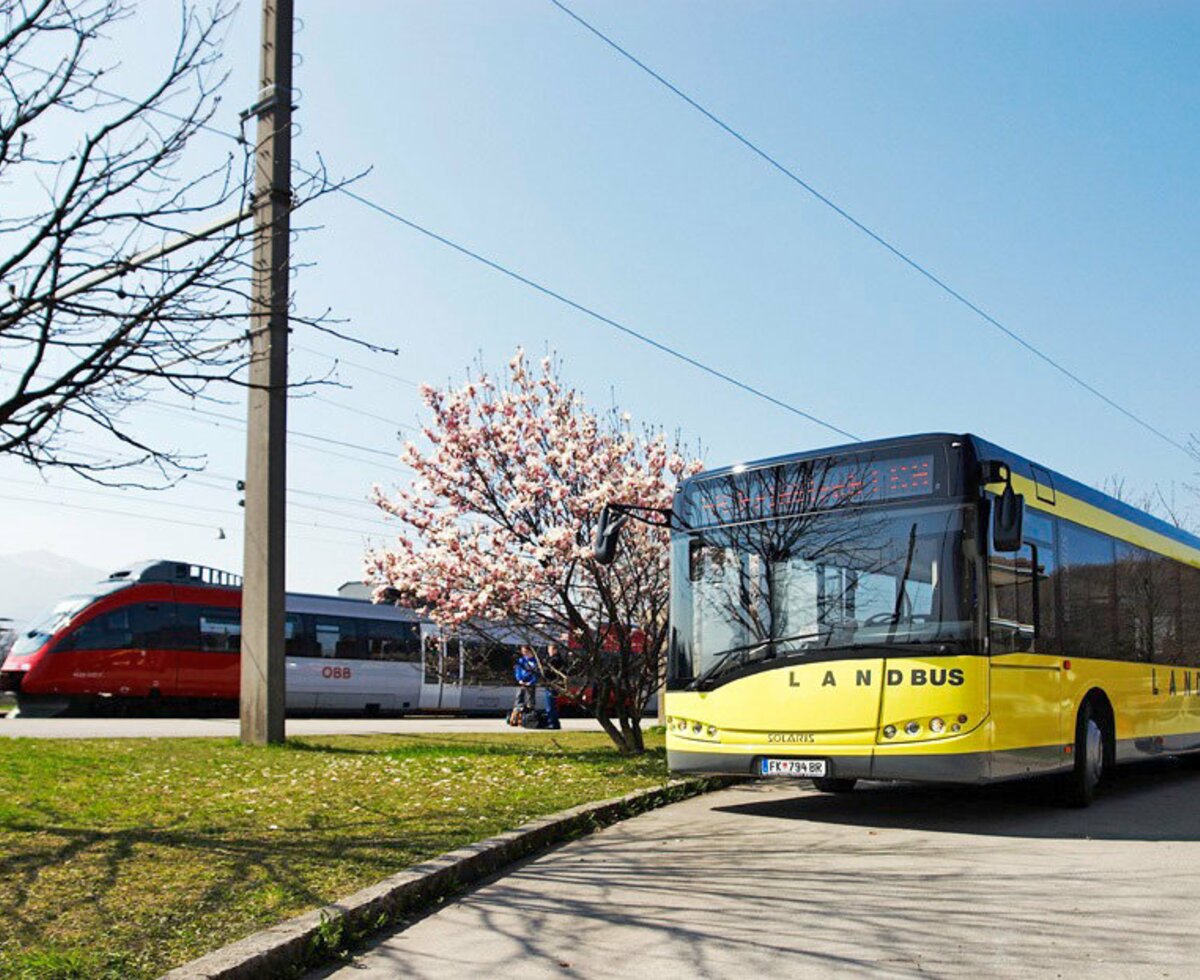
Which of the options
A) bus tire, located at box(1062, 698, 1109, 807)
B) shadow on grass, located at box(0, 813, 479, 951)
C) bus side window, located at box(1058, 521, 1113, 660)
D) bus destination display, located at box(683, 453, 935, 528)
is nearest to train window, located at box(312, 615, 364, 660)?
bus destination display, located at box(683, 453, 935, 528)

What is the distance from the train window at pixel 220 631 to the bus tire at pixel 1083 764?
22619 millimetres

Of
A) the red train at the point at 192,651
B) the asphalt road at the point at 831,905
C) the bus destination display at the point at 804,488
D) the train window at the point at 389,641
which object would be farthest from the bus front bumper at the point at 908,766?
the train window at the point at 389,641

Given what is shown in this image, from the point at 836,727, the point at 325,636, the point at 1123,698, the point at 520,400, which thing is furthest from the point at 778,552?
the point at 325,636

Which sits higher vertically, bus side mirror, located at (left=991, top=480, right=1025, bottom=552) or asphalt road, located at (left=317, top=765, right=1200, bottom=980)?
bus side mirror, located at (left=991, top=480, right=1025, bottom=552)

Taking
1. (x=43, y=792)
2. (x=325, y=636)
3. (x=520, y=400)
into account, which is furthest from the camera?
(x=325, y=636)

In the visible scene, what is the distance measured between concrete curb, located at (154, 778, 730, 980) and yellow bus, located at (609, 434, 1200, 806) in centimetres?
158

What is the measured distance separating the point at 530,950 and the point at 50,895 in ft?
7.22

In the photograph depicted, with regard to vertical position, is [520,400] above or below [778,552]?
above

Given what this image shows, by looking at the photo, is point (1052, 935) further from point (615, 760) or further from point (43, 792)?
point (615, 760)

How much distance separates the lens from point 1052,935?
5660 mm

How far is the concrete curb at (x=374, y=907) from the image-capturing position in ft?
15.2

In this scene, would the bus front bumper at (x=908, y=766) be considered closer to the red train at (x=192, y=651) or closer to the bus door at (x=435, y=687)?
the red train at (x=192, y=651)

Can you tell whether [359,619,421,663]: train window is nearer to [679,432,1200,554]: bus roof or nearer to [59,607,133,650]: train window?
[59,607,133,650]: train window

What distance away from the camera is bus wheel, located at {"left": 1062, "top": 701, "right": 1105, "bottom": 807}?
423 inches
